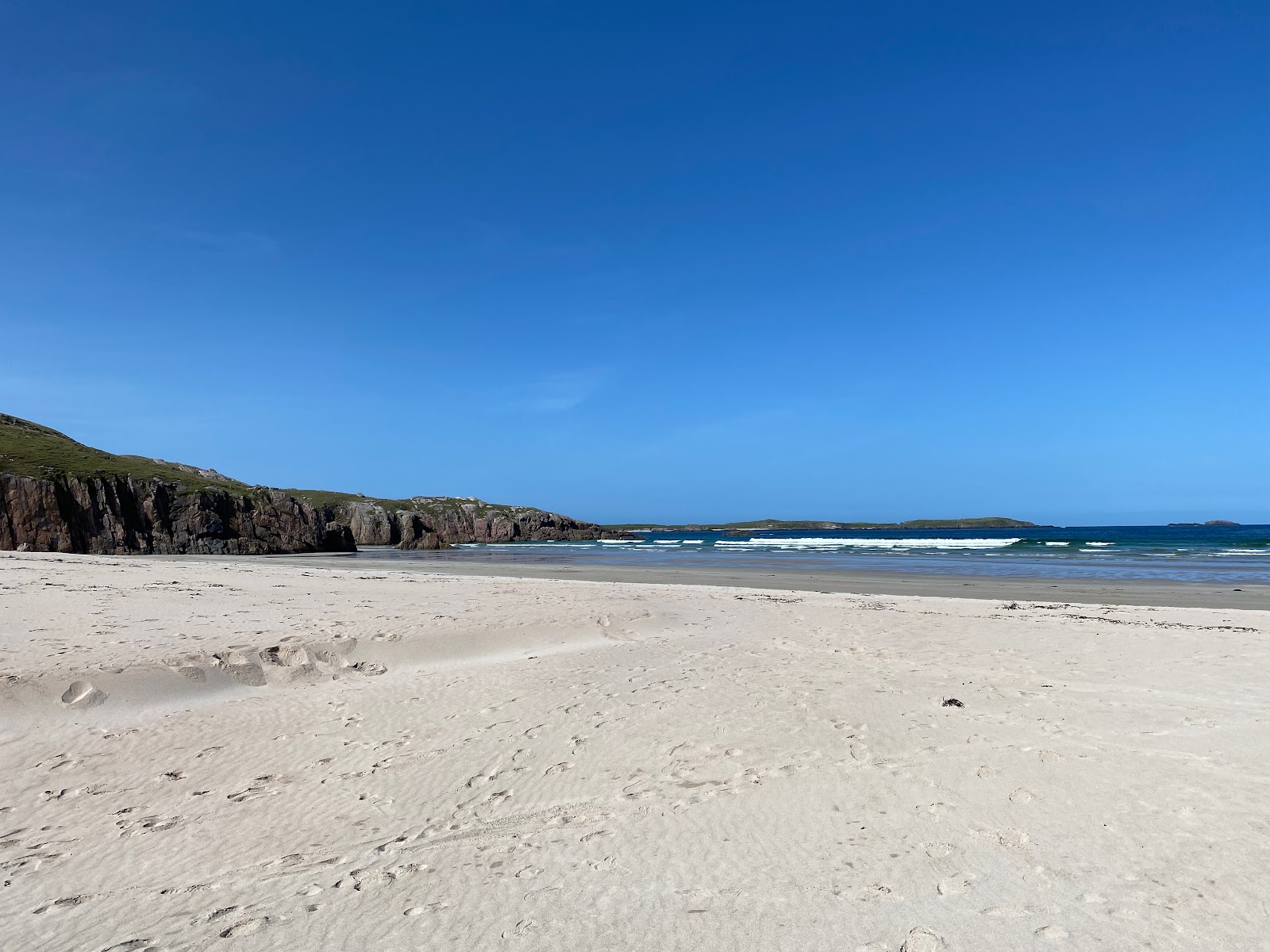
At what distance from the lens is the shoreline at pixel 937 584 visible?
19.7m

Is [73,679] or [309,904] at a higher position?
[73,679]

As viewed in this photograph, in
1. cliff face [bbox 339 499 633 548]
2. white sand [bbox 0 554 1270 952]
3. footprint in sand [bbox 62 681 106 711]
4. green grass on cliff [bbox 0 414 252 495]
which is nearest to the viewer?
white sand [bbox 0 554 1270 952]

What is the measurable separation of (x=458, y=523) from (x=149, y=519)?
2421 inches

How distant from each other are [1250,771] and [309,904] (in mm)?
6889

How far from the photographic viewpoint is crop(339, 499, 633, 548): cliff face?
84.5 metres

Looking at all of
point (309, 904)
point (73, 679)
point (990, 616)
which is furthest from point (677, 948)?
point (990, 616)

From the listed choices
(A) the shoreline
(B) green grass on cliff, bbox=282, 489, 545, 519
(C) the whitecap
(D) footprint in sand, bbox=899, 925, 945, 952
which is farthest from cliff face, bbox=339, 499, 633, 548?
(D) footprint in sand, bbox=899, 925, 945, 952

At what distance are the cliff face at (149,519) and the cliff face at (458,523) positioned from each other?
→ 64.6ft

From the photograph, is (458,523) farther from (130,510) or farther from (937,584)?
(937,584)

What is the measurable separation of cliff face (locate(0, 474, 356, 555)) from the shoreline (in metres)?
24.9

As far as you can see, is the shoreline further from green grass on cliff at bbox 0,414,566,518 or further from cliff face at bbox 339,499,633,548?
cliff face at bbox 339,499,633,548

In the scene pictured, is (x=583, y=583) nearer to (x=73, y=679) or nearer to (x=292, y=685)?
(x=292, y=685)

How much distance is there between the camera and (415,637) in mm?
11180

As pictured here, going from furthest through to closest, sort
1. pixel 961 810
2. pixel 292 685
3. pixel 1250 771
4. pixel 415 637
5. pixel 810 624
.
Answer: pixel 810 624 → pixel 415 637 → pixel 292 685 → pixel 1250 771 → pixel 961 810
